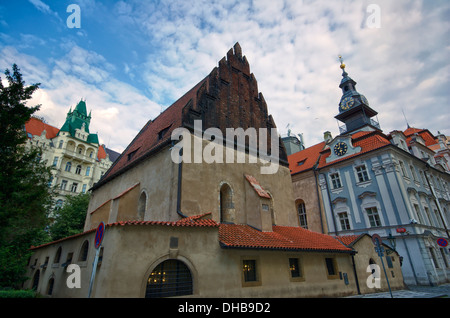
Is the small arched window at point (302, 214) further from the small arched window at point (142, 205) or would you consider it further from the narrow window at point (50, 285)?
the narrow window at point (50, 285)

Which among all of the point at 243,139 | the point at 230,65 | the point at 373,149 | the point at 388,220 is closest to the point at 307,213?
the point at 388,220

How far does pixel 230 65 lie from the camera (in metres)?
18.7

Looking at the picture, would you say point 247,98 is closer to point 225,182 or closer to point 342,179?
point 225,182

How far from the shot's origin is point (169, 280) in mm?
8242

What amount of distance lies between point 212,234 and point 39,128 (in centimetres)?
A: 4620

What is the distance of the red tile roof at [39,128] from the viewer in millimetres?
A: 39703

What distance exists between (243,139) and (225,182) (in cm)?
404

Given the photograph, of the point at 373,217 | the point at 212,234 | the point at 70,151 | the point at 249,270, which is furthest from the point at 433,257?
the point at 70,151

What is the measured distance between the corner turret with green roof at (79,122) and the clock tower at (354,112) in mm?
45027

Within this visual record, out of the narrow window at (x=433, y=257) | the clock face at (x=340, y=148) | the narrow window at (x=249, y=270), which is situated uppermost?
the clock face at (x=340, y=148)

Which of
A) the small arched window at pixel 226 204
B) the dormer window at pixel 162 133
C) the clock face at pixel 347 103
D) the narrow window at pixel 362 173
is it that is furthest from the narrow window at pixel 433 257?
the dormer window at pixel 162 133

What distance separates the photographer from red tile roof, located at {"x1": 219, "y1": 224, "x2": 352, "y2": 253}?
32.7ft

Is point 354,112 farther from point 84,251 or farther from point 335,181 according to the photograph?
point 84,251

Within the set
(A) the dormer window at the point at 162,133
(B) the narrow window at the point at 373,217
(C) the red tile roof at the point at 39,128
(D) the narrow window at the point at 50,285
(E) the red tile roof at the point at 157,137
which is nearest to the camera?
(D) the narrow window at the point at 50,285
